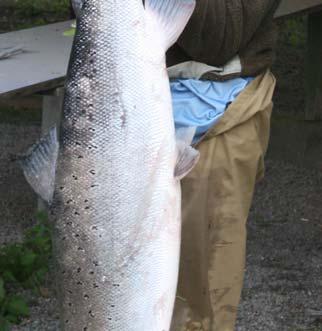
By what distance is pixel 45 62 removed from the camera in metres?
5.23

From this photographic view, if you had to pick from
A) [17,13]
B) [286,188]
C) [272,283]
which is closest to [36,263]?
[272,283]

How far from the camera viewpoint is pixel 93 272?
219 centimetres

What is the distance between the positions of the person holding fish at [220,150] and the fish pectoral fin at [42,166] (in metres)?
0.54

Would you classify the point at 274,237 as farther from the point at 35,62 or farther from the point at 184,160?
the point at 184,160

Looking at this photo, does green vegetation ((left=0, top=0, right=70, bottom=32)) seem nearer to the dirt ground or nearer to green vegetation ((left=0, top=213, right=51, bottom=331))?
the dirt ground

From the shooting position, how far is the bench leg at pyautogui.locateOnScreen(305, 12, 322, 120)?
24.1ft

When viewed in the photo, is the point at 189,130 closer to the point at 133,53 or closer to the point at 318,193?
the point at 133,53

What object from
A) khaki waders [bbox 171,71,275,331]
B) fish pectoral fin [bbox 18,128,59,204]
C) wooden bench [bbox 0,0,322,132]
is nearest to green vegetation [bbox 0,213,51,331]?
wooden bench [bbox 0,0,322,132]

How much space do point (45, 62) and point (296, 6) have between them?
2.11 metres

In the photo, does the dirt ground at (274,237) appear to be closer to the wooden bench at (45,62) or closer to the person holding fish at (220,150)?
the wooden bench at (45,62)

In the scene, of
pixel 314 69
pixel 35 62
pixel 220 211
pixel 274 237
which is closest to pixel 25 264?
pixel 35 62

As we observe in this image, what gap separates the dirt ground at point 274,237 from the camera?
15.8ft

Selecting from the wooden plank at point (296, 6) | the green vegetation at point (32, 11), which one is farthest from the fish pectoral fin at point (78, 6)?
the green vegetation at point (32, 11)

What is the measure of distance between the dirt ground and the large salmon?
2.54m
